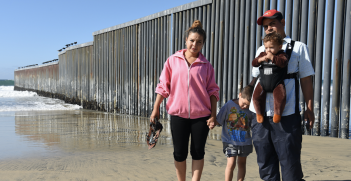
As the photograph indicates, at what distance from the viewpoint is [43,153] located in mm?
4352

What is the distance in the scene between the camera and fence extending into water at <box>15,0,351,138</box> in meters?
5.30

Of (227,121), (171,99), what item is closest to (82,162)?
(171,99)

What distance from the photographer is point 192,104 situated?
2.59m

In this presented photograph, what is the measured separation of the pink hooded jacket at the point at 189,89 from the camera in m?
2.59

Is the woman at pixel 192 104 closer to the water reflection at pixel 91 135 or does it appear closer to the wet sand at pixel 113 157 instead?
the wet sand at pixel 113 157

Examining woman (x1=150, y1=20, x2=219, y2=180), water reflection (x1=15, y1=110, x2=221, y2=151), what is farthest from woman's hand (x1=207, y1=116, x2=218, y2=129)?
water reflection (x1=15, y1=110, x2=221, y2=151)

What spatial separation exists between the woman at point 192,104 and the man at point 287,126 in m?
0.55

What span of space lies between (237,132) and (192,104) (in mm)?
569

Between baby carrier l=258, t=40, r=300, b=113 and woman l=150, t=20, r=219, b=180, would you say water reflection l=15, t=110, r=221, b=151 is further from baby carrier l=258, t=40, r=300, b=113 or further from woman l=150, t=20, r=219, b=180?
baby carrier l=258, t=40, r=300, b=113

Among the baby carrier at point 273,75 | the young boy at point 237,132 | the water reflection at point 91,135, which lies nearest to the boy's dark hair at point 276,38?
the baby carrier at point 273,75

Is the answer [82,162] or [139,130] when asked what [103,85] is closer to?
[139,130]

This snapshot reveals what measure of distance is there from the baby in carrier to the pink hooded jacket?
0.59 metres

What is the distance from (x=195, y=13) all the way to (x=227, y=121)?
527 centimetres

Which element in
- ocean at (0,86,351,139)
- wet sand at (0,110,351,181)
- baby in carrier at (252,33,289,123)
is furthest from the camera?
ocean at (0,86,351,139)
